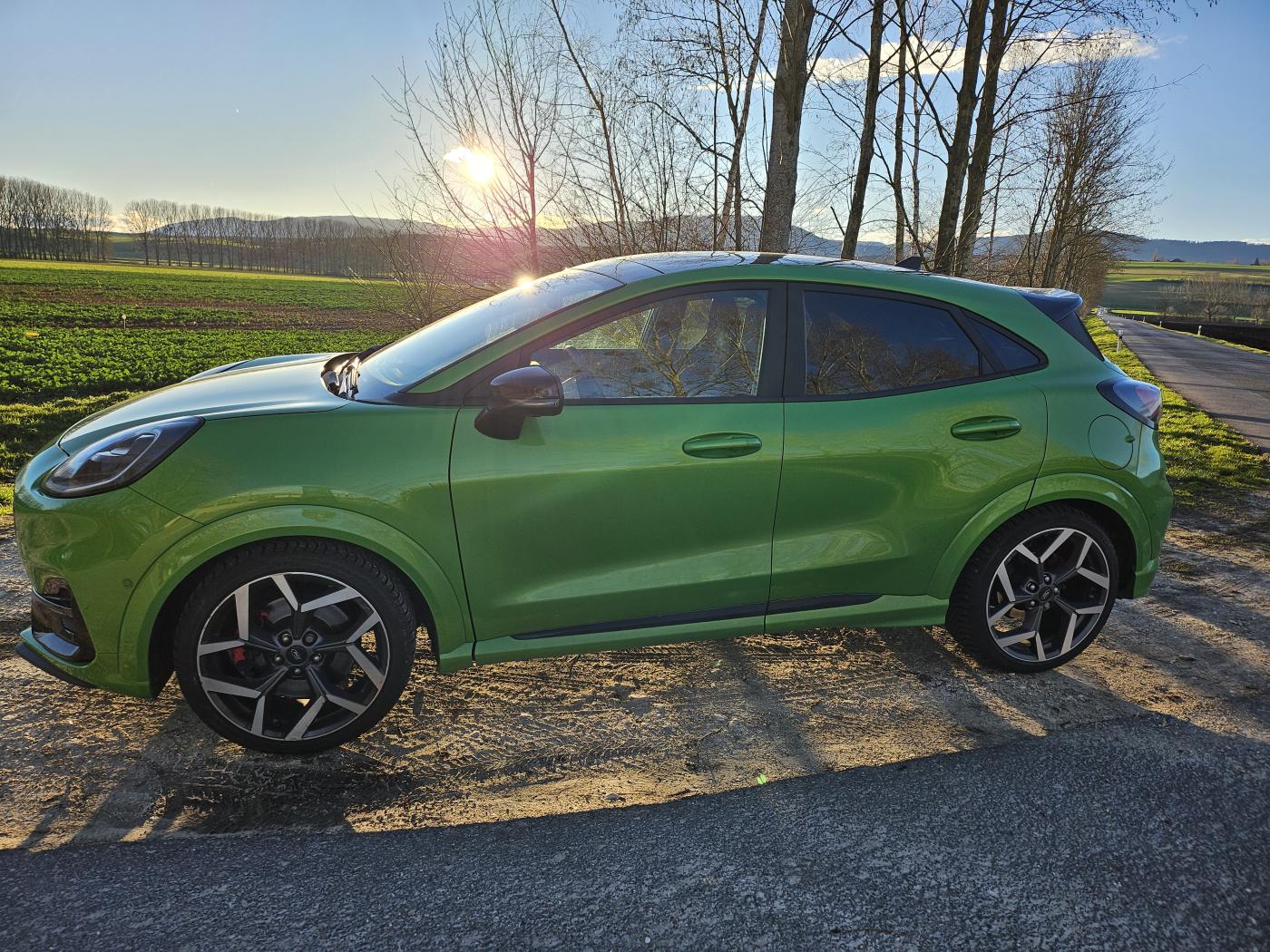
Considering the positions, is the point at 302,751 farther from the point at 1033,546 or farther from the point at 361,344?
the point at 361,344

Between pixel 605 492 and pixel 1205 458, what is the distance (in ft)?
27.3

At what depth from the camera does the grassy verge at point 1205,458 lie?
295 inches

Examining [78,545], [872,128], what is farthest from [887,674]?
[872,128]

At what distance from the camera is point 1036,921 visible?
2168 mm

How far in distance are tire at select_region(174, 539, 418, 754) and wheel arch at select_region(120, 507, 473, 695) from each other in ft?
0.22

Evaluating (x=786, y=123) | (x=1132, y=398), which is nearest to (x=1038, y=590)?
(x=1132, y=398)

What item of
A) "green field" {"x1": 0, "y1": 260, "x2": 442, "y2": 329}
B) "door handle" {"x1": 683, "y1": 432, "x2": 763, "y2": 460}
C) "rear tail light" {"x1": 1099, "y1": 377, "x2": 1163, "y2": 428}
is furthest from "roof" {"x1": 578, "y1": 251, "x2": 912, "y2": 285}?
"green field" {"x1": 0, "y1": 260, "x2": 442, "y2": 329}

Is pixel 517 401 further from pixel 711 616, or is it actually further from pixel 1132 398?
pixel 1132 398

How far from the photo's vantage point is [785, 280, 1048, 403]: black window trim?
3.17m

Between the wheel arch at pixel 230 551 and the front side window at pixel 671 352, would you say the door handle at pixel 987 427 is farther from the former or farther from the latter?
the wheel arch at pixel 230 551

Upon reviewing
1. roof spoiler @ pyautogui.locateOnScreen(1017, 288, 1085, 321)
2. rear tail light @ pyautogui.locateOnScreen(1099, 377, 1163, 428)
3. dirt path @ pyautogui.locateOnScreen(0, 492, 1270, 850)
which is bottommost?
dirt path @ pyautogui.locateOnScreen(0, 492, 1270, 850)

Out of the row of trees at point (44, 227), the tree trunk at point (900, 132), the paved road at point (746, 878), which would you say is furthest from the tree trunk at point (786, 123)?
the row of trees at point (44, 227)

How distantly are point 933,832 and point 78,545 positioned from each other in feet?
9.32

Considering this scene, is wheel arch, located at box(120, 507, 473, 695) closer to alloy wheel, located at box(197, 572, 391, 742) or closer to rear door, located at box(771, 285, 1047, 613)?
alloy wheel, located at box(197, 572, 391, 742)
